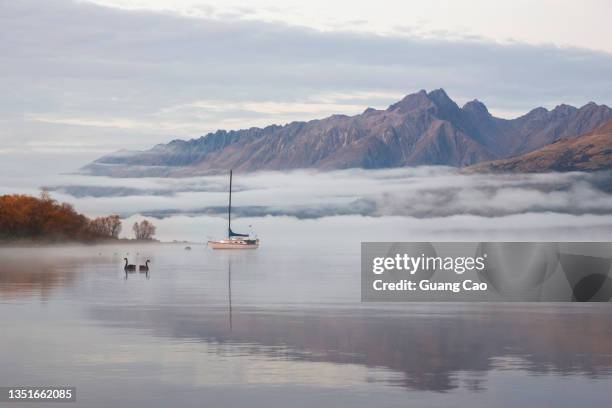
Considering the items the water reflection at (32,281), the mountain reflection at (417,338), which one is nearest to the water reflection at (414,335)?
the mountain reflection at (417,338)

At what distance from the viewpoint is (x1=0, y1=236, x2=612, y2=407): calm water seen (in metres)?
33.1

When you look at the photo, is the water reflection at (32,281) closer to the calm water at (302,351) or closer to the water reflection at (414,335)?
the calm water at (302,351)

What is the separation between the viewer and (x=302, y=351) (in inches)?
1681

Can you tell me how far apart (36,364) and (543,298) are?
4521cm

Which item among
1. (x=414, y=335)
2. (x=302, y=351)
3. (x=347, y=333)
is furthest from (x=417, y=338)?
(x=302, y=351)

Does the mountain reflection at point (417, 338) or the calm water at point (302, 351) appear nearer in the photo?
the calm water at point (302, 351)

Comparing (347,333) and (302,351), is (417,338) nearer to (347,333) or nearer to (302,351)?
(347,333)

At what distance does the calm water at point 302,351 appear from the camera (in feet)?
109

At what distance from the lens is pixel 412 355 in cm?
4188

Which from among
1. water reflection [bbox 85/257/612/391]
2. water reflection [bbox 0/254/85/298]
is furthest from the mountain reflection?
water reflection [bbox 0/254/85/298]

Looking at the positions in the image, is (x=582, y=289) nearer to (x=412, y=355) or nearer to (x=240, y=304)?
(x=240, y=304)

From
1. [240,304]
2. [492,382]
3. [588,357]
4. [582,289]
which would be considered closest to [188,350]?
[492,382]

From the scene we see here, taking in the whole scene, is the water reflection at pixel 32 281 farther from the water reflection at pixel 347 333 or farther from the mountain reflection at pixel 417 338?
the mountain reflection at pixel 417 338

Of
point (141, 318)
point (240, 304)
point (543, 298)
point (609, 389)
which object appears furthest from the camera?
point (543, 298)
